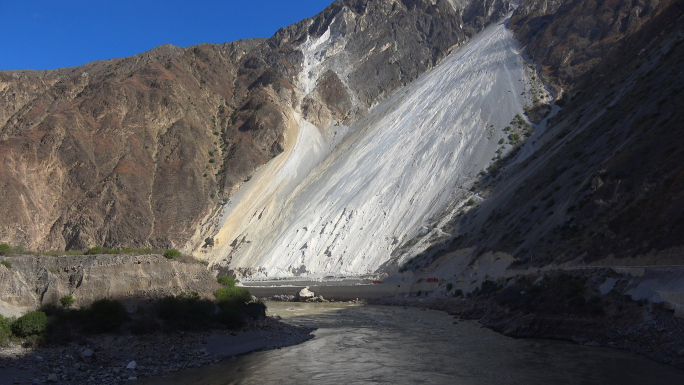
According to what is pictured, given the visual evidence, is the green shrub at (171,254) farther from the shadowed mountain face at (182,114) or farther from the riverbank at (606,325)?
the shadowed mountain face at (182,114)

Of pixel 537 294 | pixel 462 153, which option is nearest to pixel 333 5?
pixel 462 153

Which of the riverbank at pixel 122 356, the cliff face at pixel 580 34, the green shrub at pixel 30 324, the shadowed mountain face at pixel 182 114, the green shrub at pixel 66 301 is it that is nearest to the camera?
the riverbank at pixel 122 356

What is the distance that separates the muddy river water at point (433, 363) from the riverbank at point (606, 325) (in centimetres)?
60

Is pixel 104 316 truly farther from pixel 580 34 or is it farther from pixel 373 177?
pixel 580 34

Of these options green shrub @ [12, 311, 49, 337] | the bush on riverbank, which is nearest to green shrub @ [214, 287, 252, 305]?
the bush on riverbank

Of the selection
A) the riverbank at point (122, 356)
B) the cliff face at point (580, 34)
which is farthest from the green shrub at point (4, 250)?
the cliff face at point (580, 34)

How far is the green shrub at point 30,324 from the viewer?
15.6m

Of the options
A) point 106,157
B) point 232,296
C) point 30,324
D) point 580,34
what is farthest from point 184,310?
point 580,34

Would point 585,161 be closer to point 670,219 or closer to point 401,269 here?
point 670,219

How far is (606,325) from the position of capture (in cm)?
1867

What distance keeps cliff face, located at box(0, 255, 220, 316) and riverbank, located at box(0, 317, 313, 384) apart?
209 centimetres

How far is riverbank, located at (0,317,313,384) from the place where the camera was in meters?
13.9

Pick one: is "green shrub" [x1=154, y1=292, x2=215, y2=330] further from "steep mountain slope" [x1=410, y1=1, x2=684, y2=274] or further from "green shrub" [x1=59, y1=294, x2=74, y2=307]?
"steep mountain slope" [x1=410, y1=1, x2=684, y2=274]

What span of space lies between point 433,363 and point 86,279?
13094 mm
